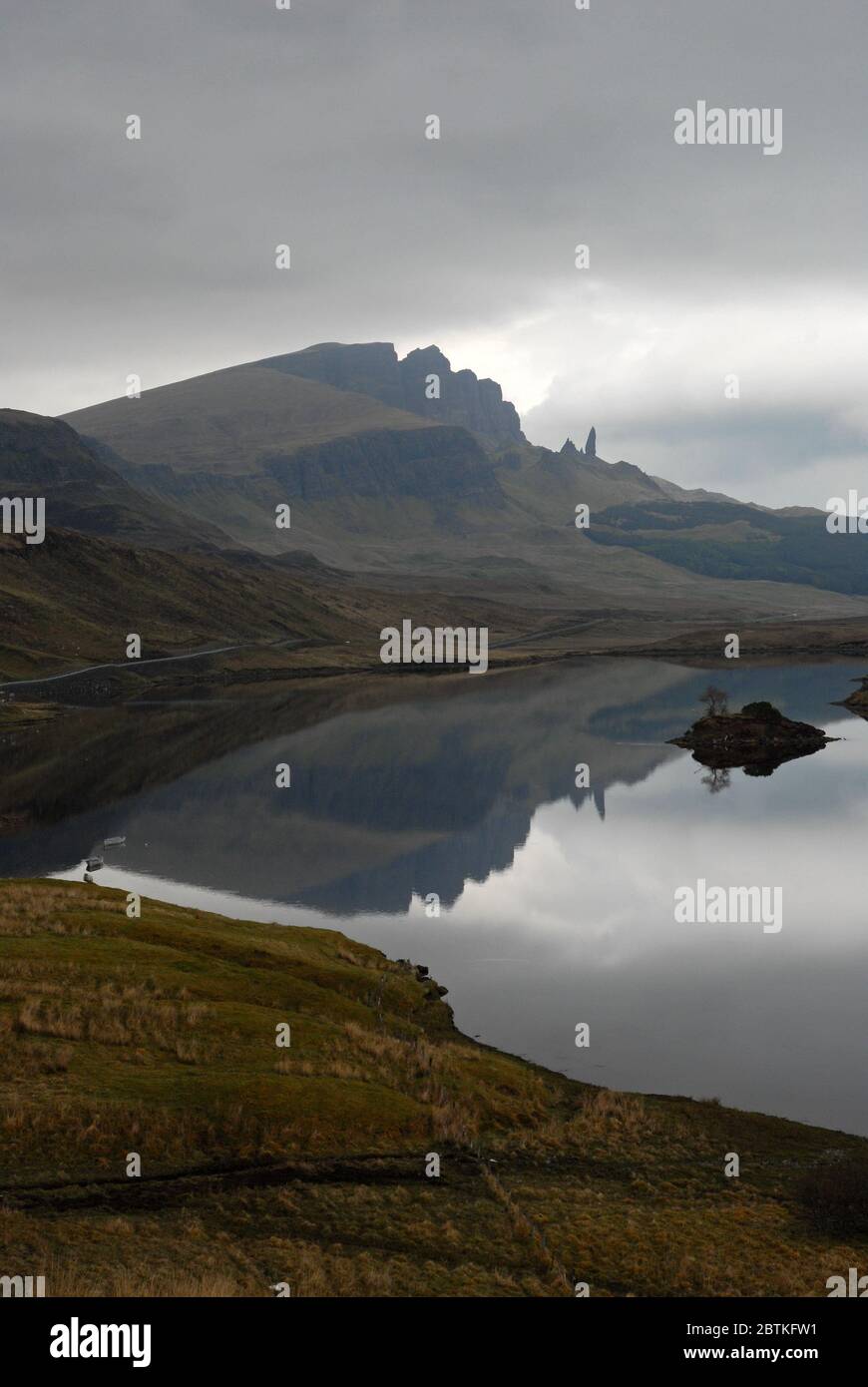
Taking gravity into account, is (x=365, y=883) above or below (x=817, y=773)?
below

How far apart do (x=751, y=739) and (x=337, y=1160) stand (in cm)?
10462

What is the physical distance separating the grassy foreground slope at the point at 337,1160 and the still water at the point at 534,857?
6.79 m

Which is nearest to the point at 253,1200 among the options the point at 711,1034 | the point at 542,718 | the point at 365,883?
the point at 711,1034

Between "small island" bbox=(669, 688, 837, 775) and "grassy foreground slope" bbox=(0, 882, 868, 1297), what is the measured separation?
85721mm

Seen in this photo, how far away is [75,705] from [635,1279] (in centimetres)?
14678

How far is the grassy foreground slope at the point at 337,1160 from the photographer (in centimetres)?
2136

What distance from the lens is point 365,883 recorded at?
237 feet

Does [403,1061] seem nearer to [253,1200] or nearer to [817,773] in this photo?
[253,1200]

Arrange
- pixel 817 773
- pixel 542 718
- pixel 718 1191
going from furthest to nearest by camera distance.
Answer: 1. pixel 542 718
2. pixel 817 773
3. pixel 718 1191

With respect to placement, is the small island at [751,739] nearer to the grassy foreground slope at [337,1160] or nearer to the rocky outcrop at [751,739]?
the rocky outcrop at [751,739]

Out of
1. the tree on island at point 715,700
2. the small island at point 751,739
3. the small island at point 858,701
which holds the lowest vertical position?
the small island at point 751,739

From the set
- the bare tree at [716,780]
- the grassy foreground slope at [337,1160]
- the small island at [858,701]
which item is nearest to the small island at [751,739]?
the bare tree at [716,780]

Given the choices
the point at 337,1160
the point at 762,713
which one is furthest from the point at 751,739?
the point at 337,1160
